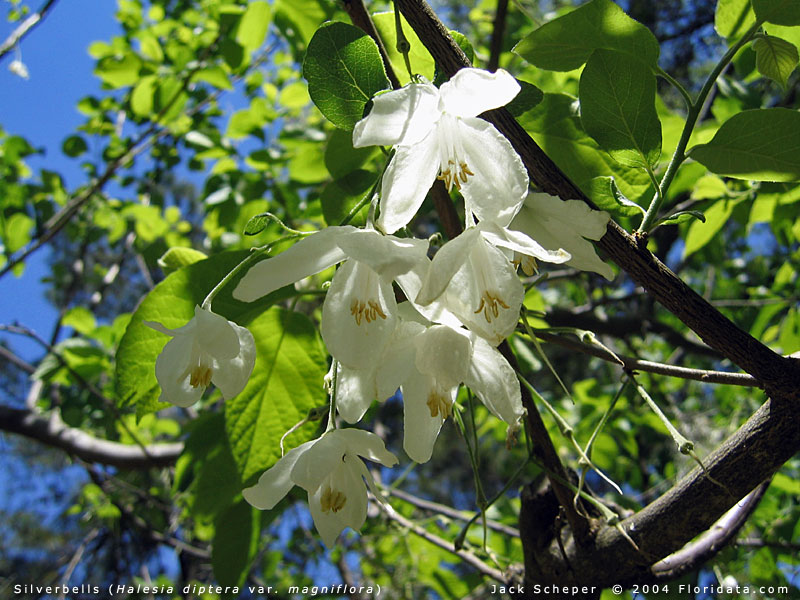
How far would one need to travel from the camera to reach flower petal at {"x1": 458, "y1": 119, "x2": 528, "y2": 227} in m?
0.58

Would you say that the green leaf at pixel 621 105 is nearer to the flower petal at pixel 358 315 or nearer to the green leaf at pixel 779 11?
the green leaf at pixel 779 11

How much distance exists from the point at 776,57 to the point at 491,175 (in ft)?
1.63

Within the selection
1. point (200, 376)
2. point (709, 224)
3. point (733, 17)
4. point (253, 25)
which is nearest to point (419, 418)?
point (200, 376)

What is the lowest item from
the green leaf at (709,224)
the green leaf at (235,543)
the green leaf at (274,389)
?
the green leaf at (709,224)

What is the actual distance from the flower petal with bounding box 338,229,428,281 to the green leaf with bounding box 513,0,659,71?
330 mm

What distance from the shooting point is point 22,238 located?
2662mm

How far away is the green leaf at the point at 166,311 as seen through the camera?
0.92 metres

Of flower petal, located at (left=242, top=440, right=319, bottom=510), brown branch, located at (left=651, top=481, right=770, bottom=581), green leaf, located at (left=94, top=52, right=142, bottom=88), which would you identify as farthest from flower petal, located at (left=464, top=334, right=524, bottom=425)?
green leaf, located at (left=94, top=52, right=142, bottom=88)

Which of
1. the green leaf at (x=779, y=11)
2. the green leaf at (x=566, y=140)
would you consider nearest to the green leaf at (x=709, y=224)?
the green leaf at (x=566, y=140)

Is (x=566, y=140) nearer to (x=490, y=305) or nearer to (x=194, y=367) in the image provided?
(x=490, y=305)

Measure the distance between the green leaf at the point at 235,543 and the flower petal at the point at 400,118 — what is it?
2.89ft

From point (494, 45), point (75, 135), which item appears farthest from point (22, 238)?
point (494, 45)

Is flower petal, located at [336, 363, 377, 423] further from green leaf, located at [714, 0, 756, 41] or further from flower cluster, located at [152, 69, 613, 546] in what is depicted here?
green leaf, located at [714, 0, 756, 41]

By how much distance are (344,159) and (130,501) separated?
11.0 ft
